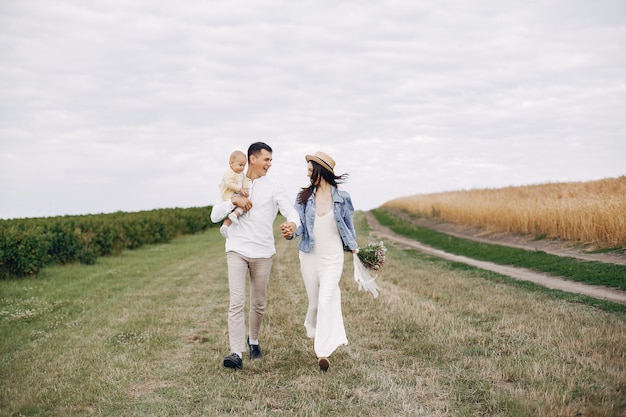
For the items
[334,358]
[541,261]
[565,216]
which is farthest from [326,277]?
[565,216]

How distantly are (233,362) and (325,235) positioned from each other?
181cm

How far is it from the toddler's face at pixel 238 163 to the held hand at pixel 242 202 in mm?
323

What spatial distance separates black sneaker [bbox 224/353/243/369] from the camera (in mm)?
6527

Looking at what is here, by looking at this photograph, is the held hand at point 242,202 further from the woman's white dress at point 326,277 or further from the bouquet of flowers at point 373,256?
the bouquet of flowers at point 373,256

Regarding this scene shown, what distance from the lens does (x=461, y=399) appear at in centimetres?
530

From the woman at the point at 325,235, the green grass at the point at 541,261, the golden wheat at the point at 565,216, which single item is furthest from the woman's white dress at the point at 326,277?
the golden wheat at the point at 565,216

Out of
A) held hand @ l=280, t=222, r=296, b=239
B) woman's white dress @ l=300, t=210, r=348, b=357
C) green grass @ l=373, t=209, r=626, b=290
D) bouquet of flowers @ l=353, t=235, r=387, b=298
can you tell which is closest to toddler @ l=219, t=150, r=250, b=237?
held hand @ l=280, t=222, r=296, b=239

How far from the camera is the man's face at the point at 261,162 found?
262 inches

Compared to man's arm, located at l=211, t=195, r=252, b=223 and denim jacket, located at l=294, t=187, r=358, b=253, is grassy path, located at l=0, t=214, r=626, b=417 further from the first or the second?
man's arm, located at l=211, t=195, r=252, b=223

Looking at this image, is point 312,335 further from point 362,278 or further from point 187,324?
point 187,324

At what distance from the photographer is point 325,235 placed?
6.59 metres

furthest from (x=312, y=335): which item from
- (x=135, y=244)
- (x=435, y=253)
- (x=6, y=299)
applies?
(x=135, y=244)

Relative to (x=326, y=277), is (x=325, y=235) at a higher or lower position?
higher

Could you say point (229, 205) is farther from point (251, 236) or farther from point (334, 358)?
point (334, 358)
